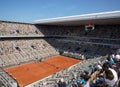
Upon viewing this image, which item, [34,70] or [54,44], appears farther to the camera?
[54,44]

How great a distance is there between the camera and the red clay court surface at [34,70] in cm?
Result: 1723

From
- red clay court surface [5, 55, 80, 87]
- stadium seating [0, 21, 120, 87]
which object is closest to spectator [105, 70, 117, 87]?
red clay court surface [5, 55, 80, 87]

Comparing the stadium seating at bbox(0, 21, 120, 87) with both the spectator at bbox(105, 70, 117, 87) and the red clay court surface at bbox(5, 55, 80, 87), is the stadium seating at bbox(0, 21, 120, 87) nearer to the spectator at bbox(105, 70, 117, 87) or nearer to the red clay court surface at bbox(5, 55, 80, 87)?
the red clay court surface at bbox(5, 55, 80, 87)

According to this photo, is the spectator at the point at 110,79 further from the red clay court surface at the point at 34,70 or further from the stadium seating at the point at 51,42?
the stadium seating at the point at 51,42

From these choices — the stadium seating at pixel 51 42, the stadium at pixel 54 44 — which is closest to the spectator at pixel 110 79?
the stadium at pixel 54 44

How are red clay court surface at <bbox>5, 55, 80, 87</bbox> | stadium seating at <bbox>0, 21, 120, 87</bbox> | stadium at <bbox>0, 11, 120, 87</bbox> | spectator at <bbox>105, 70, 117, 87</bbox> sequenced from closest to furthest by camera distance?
spectator at <bbox>105, 70, 117, 87</bbox> < red clay court surface at <bbox>5, 55, 80, 87</bbox> < stadium at <bbox>0, 11, 120, 87</bbox> < stadium seating at <bbox>0, 21, 120, 87</bbox>

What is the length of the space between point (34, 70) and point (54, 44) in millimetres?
13305

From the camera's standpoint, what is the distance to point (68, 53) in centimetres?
2809

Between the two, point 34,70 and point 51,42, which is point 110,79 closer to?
point 34,70

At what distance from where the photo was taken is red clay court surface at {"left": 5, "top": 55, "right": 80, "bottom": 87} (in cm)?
1723

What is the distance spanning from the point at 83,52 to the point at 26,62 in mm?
11553

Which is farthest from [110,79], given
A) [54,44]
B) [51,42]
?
[51,42]

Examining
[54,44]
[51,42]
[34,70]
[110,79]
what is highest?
[110,79]

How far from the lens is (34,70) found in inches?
797
